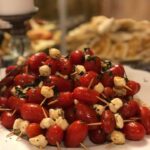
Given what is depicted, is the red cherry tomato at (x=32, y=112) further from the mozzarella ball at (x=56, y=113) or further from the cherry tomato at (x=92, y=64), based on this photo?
the cherry tomato at (x=92, y=64)

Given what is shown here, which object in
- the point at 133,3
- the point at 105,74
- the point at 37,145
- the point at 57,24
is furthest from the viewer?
the point at 57,24

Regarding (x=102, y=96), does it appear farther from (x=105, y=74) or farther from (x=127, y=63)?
(x=127, y=63)

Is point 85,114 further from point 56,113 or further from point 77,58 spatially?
point 77,58

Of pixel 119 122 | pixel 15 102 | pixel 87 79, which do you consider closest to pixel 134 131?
pixel 119 122

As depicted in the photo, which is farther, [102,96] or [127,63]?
[127,63]

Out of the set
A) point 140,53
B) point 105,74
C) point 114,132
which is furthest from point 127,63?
point 114,132
